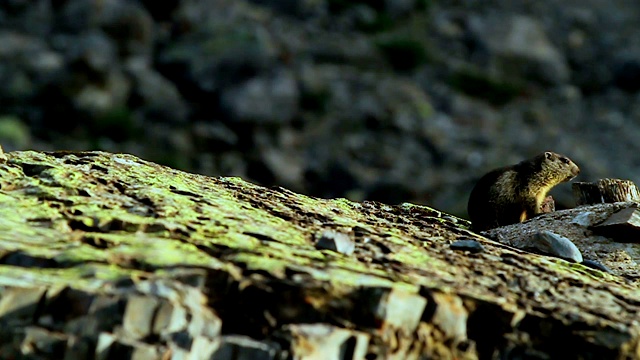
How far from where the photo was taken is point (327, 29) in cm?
3525

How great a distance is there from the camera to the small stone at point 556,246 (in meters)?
6.03

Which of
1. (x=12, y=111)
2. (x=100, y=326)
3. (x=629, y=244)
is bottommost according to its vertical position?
(x=100, y=326)

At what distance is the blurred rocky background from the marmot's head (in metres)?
17.5

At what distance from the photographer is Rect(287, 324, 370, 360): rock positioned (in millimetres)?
4414

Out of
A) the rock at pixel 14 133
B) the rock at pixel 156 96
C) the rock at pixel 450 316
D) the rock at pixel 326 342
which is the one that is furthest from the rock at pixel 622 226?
the rock at pixel 156 96

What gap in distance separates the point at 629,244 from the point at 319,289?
2693 millimetres

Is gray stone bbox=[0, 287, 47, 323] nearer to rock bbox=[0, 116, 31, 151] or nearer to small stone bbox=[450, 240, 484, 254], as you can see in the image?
small stone bbox=[450, 240, 484, 254]

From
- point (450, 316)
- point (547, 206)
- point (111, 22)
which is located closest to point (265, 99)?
point (111, 22)

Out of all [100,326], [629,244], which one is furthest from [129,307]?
[629,244]

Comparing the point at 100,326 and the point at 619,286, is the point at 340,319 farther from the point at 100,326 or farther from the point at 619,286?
the point at 619,286

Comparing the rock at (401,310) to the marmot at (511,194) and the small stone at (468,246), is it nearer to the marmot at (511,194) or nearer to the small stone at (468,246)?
the small stone at (468,246)

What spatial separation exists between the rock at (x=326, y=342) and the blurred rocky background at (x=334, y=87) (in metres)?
22.3

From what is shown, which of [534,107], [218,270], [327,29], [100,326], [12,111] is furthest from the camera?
[327,29]

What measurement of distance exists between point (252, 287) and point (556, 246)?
2.24 m
